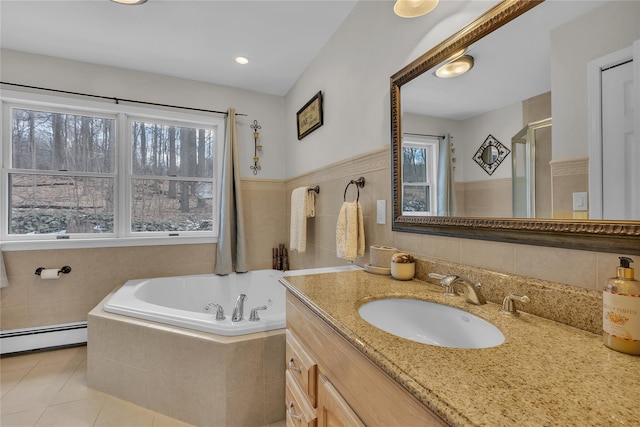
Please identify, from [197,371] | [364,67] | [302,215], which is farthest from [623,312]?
[302,215]

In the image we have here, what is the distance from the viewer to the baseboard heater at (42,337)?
2.26 meters

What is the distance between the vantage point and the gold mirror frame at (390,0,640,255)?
0.69 metres

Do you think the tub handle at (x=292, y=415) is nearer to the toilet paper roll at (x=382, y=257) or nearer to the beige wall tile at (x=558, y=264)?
the toilet paper roll at (x=382, y=257)

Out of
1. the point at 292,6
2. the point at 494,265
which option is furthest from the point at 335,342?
the point at 292,6

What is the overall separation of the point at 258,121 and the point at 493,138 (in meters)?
2.48

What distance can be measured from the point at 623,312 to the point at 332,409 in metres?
0.69

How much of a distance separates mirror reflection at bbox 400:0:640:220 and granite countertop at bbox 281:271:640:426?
0.33m

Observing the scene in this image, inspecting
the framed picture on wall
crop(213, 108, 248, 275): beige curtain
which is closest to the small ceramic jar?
the framed picture on wall

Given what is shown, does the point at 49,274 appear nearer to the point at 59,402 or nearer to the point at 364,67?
the point at 59,402

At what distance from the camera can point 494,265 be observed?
3.17 feet

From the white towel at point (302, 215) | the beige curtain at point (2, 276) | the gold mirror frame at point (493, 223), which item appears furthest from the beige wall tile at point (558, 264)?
the beige curtain at point (2, 276)

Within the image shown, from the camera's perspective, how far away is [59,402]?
1730 mm

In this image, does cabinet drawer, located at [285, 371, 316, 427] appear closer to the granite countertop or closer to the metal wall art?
the granite countertop

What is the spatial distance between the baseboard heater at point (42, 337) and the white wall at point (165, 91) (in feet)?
6.44
